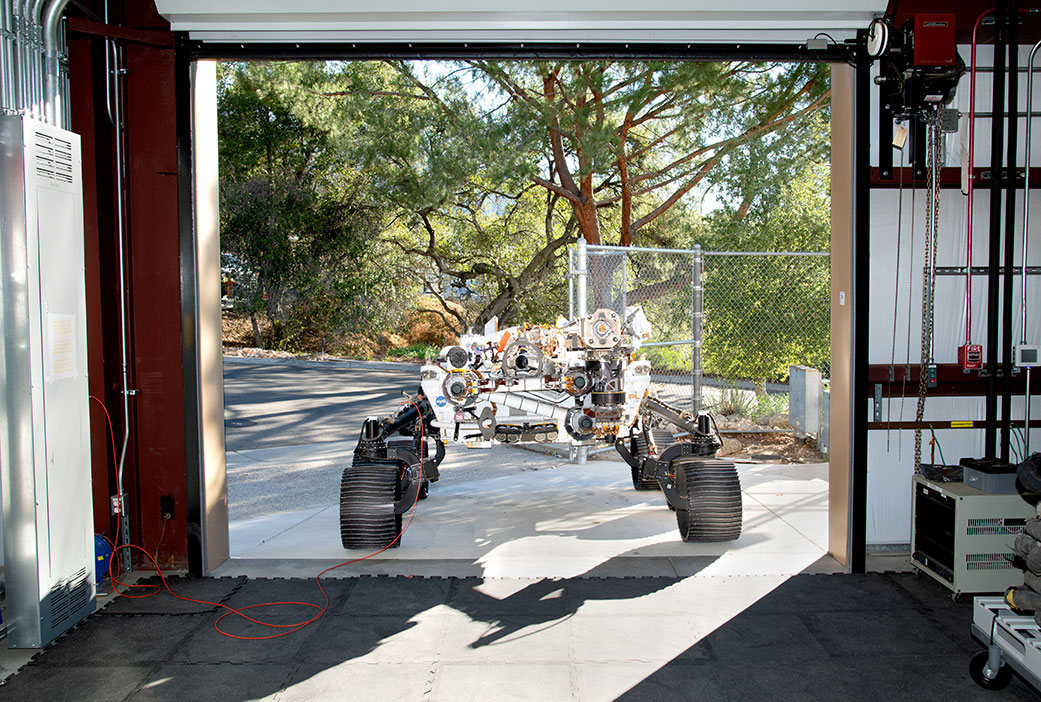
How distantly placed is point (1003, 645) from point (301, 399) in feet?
40.3

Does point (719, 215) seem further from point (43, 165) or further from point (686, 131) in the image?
point (43, 165)

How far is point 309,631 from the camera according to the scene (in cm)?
439

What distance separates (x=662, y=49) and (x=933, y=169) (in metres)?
1.93

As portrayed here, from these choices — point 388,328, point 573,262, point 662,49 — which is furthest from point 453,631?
point 388,328

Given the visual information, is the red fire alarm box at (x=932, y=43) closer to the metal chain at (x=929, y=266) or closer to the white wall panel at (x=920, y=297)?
the metal chain at (x=929, y=266)

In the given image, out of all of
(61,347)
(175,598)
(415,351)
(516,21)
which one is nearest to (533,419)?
(175,598)

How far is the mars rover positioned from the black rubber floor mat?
91 centimetres

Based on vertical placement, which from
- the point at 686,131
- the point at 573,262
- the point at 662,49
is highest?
the point at 686,131

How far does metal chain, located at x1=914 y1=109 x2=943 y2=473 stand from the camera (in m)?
5.21

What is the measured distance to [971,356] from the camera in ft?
17.4

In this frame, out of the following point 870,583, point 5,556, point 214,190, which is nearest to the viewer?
point 5,556

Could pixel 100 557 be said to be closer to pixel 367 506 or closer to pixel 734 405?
pixel 367 506

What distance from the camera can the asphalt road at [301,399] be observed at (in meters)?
11.1

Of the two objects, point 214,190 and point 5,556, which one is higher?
point 214,190
